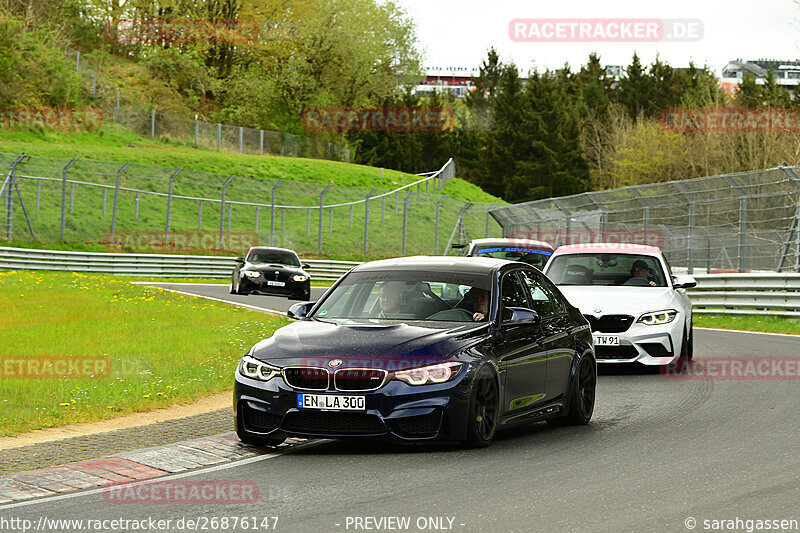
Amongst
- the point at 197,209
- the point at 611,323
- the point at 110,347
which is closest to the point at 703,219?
the point at 611,323

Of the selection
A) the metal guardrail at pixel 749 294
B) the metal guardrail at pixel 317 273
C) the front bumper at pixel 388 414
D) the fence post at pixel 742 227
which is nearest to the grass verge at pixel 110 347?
the front bumper at pixel 388 414

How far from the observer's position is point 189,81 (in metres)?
81.8

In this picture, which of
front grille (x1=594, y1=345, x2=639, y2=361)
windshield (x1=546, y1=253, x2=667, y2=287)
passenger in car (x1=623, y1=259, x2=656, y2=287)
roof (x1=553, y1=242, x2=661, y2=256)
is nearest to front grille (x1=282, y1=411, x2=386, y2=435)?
front grille (x1=594, y1=345, x2=639, y2=361)

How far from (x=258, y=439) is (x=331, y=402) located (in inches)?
32.1

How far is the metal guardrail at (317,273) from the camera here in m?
25.5

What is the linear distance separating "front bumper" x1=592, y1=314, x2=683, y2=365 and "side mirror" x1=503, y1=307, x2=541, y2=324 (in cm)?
496

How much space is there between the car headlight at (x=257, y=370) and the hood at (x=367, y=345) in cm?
5

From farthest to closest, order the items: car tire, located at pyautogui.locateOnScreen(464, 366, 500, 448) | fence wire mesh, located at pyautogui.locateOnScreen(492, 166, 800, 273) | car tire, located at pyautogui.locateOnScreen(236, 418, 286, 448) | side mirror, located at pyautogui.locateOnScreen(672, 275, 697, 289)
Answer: fence wire mesh, located at pyautogui.locateOnScreen(492, 166, 800, 273)
side mirror, located at pyautogui.locateOnScreen(672, 275, 697, 289)
car tire, located at pyautogui.locateOnScreen(236, 418, 286, 448)
car tire, located at pyautogui.locateOnScreen(464, 366, 500, 448)

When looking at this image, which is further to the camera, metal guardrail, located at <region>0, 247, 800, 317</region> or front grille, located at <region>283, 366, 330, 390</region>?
metal guardrail, located at <region>0, 247, 800, 317</region>

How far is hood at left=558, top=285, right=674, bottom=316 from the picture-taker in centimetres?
1453

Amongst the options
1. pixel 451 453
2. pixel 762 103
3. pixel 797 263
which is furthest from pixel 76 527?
pixel 762 103

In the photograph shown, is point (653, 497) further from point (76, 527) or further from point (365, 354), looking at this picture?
point (76, 527)

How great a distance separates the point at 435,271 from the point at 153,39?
247ft

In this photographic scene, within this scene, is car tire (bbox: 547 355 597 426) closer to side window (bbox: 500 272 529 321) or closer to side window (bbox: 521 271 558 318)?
side window (bbox: 521 271 558 318)
